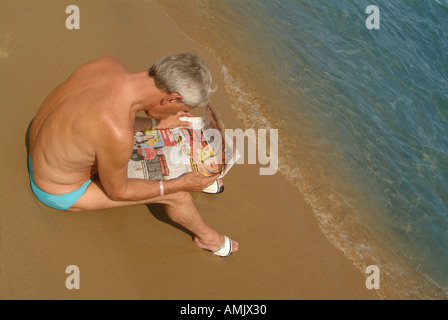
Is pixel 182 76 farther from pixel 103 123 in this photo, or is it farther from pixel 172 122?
pixel 172 122

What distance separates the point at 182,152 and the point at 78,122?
3.27ft

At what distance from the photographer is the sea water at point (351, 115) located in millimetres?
3448

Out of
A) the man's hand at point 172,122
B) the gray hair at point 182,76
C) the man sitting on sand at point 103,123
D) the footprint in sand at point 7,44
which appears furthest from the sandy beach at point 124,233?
the gray hair at point 182,76

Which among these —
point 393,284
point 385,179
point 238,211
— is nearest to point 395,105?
point 385,179

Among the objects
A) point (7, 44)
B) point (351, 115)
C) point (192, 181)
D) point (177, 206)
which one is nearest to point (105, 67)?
point (192, 181)

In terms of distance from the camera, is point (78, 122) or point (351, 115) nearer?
point (78, 122)

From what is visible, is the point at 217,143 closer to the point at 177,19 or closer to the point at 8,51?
the point at 8,51

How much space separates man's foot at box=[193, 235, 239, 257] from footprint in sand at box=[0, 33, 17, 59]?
7.62 feet

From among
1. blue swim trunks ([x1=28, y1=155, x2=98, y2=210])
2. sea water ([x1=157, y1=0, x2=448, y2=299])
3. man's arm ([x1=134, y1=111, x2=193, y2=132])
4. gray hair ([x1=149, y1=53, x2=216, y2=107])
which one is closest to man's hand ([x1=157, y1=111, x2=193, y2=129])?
man's arm ([x1=134, y1=111, x2=193, y2=132])

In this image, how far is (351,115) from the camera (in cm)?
471

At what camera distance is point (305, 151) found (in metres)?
3.90

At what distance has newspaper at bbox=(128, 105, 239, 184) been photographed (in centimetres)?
261

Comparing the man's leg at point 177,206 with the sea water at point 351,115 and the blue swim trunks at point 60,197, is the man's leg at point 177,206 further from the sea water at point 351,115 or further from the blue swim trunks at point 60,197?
the sea water at point 351,115
